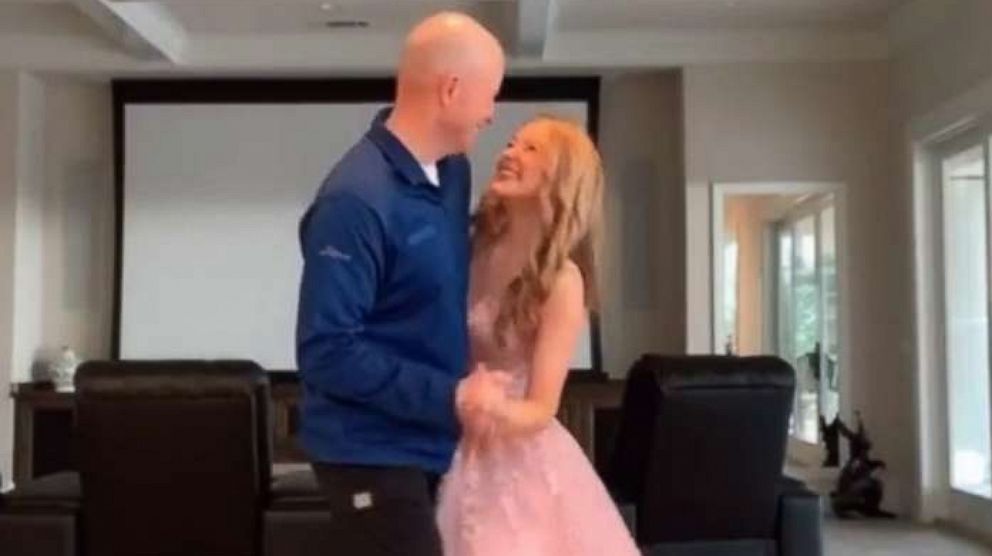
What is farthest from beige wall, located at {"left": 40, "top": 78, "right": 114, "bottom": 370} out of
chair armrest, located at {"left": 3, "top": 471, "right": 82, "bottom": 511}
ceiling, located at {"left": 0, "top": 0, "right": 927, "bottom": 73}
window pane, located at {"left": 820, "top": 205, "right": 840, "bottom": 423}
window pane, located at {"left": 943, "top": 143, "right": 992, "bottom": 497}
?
chair armrest, located at {"left": 3, "top": 471, "right": 82, "bottom": 511}

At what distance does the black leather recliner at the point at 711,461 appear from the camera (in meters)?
3.60

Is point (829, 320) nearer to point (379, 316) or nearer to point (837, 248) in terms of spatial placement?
point (837, 248)

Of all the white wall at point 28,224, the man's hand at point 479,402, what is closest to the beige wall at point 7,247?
the white wall at point 28,224

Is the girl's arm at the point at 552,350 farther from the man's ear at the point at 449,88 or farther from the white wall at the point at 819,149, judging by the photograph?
the white wall at the point at 819,149

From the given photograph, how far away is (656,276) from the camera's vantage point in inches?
369

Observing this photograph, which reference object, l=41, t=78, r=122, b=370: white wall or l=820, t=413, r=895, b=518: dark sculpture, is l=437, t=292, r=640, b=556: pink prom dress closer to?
l=820, t=413, r=895, b=518: dark sculpture

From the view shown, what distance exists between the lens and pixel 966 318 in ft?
25.8

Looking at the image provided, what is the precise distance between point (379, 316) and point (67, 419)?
25.3ft

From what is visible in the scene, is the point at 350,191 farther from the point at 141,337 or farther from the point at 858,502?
the point at 141,337

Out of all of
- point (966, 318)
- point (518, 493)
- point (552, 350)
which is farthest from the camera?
point (966, 318)

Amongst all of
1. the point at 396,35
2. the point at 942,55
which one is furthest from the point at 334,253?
the point at 396,35

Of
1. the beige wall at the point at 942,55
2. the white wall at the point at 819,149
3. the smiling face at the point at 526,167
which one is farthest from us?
the white wall at the point at 819,149

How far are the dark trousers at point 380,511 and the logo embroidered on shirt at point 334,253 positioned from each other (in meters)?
0.26

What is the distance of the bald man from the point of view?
5.35 feet
